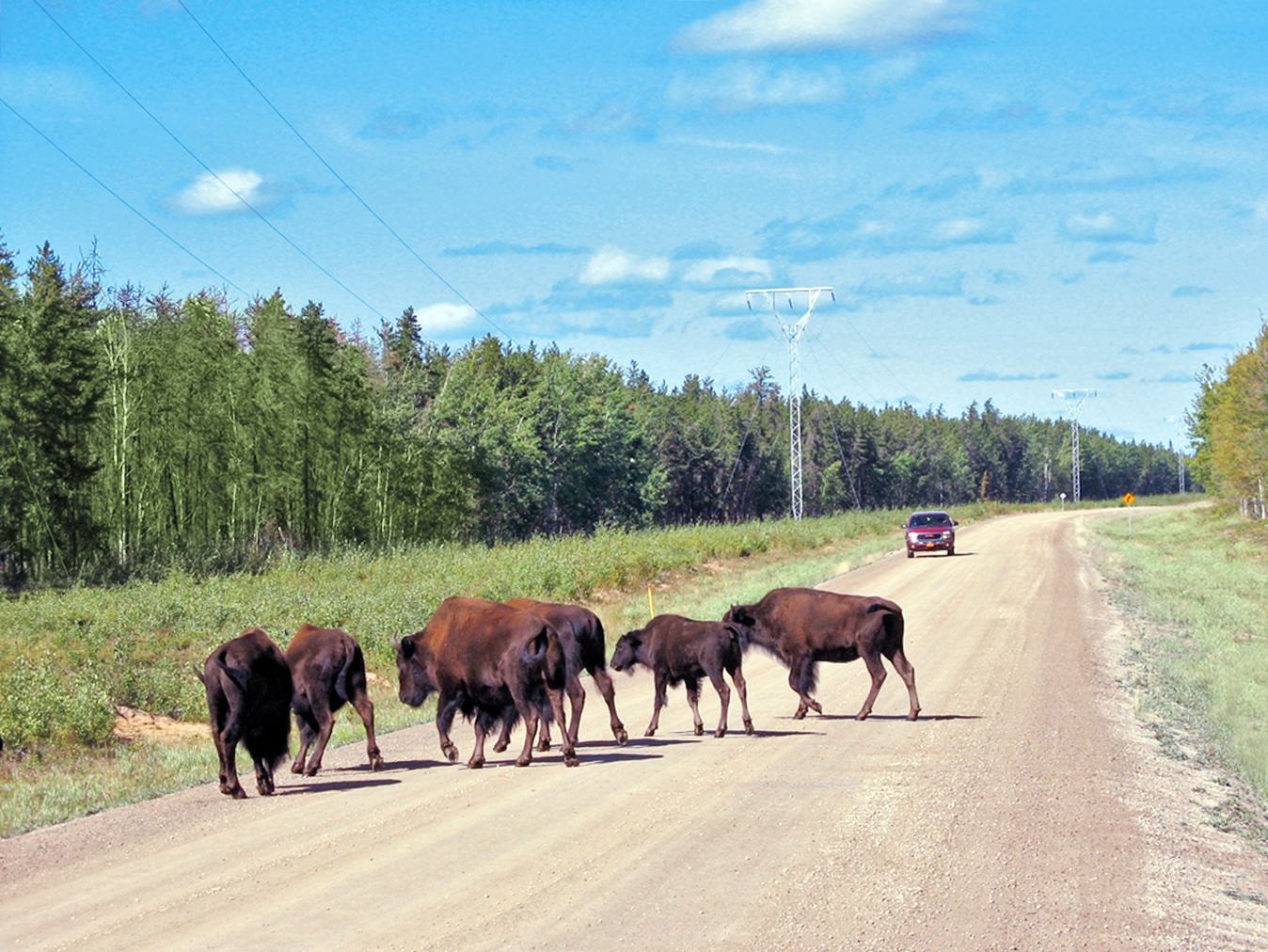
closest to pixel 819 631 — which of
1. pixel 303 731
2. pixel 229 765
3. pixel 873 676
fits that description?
pixel 873 676

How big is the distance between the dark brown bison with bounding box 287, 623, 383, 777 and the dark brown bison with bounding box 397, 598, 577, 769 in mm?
789

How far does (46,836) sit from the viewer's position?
9000mm

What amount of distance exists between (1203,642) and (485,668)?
18.3m

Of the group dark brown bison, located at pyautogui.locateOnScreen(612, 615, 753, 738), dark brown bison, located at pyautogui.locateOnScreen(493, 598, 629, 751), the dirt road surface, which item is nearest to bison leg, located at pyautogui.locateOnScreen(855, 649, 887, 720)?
the dirt road surface

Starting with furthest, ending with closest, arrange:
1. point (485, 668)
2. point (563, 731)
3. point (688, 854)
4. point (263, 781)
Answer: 1. point (485, 668)
2. point (563, 731)
3. point (263, 781)
4. point (688, 854)

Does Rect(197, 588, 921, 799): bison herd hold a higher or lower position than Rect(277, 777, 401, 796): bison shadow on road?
higher

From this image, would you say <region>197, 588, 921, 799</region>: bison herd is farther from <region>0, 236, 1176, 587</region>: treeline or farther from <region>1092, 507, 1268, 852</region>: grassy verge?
<region>0, 236, 1176, 587</region>: treeline

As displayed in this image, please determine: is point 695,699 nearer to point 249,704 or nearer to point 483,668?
point 483,668

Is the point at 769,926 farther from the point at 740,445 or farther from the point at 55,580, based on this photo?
the point at 740,445

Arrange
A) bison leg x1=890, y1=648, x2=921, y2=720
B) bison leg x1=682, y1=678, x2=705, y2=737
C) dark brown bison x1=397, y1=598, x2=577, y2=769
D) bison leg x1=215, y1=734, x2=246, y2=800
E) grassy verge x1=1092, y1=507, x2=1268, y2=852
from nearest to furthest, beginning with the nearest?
1. bison leg x1=215, y1=734, x2=246, y2=800
2. dark brown bison x1=397, y1=598, x2=577, y2=769
3. grassy verge x1=1092, y1=507, x2=1268, y2=852
4. bison leg x1=682, y1=678, x2=705, y2=737
5. bison leg x1=890, y1=648, x2=921, y2=720

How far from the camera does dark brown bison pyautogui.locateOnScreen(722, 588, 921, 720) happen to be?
13.8 metres

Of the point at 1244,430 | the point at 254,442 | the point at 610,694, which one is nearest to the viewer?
the point at 610,694

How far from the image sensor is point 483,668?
11.2 meters

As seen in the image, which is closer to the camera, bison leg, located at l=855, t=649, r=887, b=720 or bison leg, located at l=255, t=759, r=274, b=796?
bison leg, located at l=255, t=759, r=274, b=796
